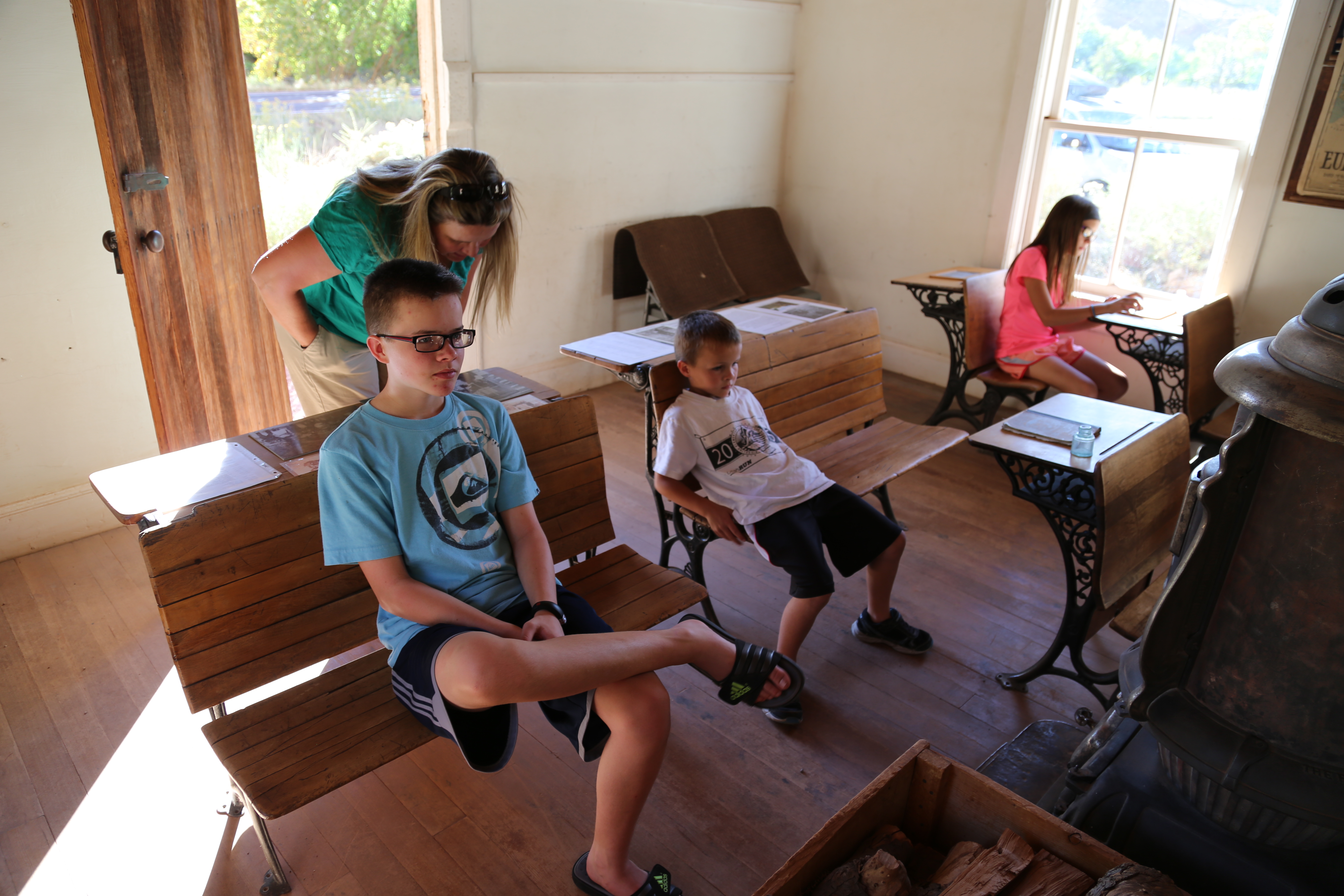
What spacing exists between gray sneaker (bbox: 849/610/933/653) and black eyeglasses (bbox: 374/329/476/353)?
164 cm

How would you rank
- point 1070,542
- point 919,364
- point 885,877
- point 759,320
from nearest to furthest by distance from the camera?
point 885,877 → point 1070,542 → point 759,320 → point 919,364

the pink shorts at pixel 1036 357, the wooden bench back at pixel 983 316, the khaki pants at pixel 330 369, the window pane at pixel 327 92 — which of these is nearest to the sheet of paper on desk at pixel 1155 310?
the pink shorts at pixel 1036 357

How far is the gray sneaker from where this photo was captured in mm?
2725

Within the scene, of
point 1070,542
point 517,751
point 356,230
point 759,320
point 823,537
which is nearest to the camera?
point 356,230

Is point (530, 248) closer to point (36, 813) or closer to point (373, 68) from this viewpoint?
point (373, 68)

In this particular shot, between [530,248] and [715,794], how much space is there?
312 centimetres

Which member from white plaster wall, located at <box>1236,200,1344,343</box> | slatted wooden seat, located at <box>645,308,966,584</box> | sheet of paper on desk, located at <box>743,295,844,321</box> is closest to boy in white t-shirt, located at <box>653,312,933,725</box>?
slatted wooden seat, located at <box>645,308,966,584</box>

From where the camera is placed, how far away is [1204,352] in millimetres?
3715

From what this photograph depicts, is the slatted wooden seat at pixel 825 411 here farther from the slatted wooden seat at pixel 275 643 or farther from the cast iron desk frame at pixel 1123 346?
the slatted wooden seat at pixel 275 643

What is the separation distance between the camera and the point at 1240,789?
1.44 m

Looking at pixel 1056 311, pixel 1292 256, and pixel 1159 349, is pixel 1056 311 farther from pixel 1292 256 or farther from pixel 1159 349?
pixel 1292 256

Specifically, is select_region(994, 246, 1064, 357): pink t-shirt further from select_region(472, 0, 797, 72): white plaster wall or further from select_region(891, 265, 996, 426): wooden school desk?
select_region(472, 0, 797, 72): white plaster wall

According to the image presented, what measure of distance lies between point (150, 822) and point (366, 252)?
1446mm

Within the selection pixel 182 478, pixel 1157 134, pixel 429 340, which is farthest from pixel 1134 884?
pixel 1157 134
